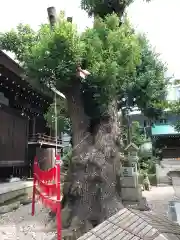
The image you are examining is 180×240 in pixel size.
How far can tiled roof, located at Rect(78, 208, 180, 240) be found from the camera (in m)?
1.51

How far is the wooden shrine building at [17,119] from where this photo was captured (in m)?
10.1

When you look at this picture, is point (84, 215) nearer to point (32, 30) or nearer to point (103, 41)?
point (103, 41)

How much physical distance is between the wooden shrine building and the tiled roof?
7951 millimetres

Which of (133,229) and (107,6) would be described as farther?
(107,6)

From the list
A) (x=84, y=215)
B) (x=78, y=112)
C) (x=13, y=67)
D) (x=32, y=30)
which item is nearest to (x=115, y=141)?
(x=78, y=112)

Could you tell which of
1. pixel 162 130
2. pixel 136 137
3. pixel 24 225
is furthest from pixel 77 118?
pixel 162 130

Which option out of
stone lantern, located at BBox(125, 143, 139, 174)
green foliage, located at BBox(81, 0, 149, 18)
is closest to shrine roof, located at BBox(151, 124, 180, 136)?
stone lantern, located at BBox(125, 143, 139, 174)

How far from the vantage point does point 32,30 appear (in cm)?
1761

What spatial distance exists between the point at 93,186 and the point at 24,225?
220 cm

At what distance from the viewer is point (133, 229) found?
1635 millimetres

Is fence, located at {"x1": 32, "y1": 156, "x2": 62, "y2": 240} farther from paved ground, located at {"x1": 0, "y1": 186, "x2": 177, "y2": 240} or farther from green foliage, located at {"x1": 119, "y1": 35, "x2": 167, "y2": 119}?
green foliage, located at {"x1": 119, "y1": 35, "x2": 167, "y2": 119}

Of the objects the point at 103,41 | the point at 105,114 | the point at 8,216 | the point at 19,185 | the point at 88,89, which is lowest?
the point at 8,216

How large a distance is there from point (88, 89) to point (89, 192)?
9.32ft

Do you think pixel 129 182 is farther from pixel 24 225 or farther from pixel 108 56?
pixel 108 56
